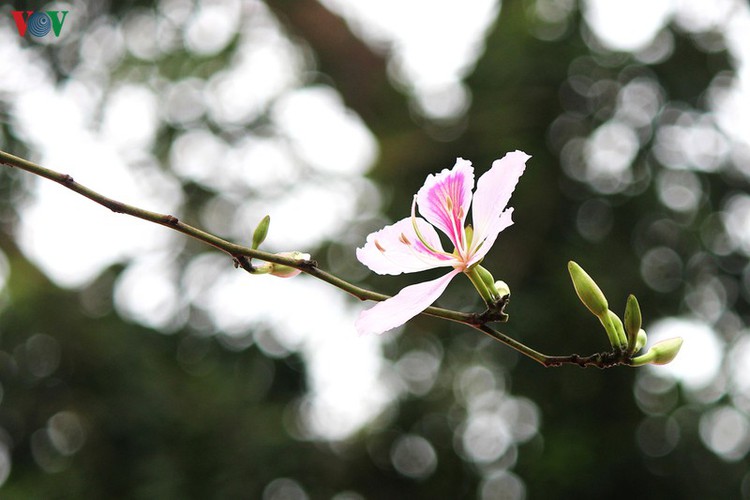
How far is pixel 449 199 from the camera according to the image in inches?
35.9

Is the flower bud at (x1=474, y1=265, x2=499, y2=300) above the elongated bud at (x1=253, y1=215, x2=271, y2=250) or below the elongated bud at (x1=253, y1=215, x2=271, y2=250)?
above

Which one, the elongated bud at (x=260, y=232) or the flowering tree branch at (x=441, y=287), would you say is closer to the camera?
the flowering tree branch at (x=441, y=287)

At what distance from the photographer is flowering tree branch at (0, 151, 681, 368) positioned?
720 millimetres

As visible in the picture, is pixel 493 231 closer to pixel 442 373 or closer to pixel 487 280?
pixel 487 280

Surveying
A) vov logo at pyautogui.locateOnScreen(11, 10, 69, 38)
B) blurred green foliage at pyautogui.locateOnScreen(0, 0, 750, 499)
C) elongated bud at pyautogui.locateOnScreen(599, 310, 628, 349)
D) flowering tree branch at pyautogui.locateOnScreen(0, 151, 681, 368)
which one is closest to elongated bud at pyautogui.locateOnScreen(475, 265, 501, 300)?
flowering tree branch at pyautogui.locateOnScreen(0, 151, 681, 368)

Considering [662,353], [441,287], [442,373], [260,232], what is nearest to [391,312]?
[441,287]

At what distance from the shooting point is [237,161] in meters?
4.07

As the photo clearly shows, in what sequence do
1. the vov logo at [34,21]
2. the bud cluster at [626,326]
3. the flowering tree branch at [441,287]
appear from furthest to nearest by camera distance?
the vov logo at [34,21] → the bud cluster at [626,326] → the flowering tree branch at [441,287]

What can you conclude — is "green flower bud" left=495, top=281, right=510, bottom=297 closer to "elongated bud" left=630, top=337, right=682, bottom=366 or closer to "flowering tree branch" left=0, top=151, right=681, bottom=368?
"flowering tree branch" left=0, top=151, right=681, bottom=368

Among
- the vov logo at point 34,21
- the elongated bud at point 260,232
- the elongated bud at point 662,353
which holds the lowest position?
the vov logo at point 34,21

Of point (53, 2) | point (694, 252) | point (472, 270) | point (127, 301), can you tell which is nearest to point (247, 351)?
point (127, 301)

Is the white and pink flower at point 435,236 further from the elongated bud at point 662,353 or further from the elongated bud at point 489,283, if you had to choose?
the elongated bud at point 662,353

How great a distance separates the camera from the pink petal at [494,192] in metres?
0.80

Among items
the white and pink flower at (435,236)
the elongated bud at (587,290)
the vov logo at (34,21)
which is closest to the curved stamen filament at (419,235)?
the white and pink flower at (435,236)
